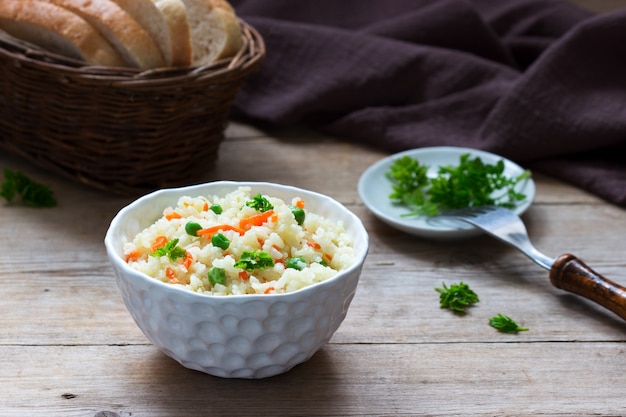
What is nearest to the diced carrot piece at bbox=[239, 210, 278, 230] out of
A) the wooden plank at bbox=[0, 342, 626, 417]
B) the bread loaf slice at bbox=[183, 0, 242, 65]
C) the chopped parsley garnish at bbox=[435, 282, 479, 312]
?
the wooden plank at bbox=[0, 342, 626, 417]

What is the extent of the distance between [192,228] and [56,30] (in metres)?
0.92

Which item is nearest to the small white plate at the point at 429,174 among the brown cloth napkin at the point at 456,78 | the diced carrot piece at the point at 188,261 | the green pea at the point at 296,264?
the brown cloth napkin at the point at 456,78

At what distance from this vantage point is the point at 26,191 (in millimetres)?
2227

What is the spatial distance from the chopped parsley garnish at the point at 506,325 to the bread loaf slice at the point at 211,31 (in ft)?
3.51

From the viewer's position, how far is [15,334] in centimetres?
168

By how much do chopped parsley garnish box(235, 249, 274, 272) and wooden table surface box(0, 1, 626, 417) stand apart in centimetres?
27

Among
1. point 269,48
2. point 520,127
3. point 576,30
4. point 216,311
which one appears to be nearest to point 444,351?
point 216,311

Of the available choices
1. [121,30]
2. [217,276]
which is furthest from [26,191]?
[217,276]

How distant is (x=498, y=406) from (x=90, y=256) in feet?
3.52

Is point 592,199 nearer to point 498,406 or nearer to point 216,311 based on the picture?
point 498,406

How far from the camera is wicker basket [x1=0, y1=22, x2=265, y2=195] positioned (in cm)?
204

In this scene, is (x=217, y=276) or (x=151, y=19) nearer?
(x=217, y=276)

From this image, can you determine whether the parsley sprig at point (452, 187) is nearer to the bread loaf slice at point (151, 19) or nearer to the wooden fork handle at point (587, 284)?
the wooden fork handle at point (587, 284)

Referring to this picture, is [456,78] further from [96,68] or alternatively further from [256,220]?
[256,220]
